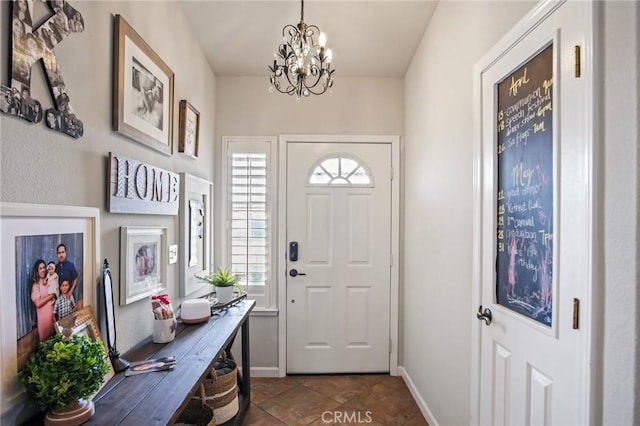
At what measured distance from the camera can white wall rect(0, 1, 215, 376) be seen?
38.4 inches

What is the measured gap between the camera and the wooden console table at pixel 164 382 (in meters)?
1.06

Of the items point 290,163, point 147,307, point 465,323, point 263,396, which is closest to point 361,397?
point 263,396

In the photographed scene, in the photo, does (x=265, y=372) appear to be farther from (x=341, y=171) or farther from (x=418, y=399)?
(x=341, y=171)

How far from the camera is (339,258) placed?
3.02 m

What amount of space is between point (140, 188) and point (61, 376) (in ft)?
2.96

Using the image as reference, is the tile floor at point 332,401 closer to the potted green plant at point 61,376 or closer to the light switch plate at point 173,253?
the light switch plate at point 173,253

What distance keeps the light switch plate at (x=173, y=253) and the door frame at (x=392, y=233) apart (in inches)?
40.5

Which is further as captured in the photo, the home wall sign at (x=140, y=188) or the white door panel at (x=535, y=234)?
the home wall sign at (x=140, y=188)

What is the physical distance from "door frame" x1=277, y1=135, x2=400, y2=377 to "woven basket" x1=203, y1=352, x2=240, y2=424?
890mm

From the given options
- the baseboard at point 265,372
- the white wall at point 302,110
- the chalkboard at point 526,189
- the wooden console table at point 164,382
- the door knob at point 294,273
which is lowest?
the baseboard at point 265,372

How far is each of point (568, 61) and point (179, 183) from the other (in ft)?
6.51

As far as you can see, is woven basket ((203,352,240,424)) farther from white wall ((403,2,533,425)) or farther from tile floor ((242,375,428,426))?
white wall ((403,2,533,425))
